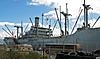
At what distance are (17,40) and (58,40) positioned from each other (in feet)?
106

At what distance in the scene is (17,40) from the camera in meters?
104

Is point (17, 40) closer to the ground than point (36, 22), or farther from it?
closer to the ground

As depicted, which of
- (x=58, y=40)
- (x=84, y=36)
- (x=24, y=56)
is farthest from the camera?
(x=58, y=40)

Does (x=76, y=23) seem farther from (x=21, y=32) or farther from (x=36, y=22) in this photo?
(x=21, y=32)

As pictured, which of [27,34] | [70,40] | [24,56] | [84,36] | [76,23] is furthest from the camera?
[27,34]

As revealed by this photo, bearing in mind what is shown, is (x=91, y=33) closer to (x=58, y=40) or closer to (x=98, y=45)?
(x=98, y=45)

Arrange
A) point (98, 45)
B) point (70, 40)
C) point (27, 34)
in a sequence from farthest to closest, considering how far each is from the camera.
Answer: point (27, 34) < point (70, 40) < point (98, 45)

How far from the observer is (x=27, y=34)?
100625 mm

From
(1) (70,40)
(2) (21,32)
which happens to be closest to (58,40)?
(1) (70,40)

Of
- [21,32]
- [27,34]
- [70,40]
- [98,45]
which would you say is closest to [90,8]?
[70,40]

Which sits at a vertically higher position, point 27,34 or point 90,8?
point 90,8

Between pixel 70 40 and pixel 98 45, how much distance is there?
42.3ft

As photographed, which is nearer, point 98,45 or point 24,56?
point 24,56

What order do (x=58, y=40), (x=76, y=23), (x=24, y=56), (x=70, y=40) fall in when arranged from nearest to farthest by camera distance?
1. (x=24, y=56)
2. (x=70, y=40)
3. (x=58, y=40)
4. (x=76, y=23)
